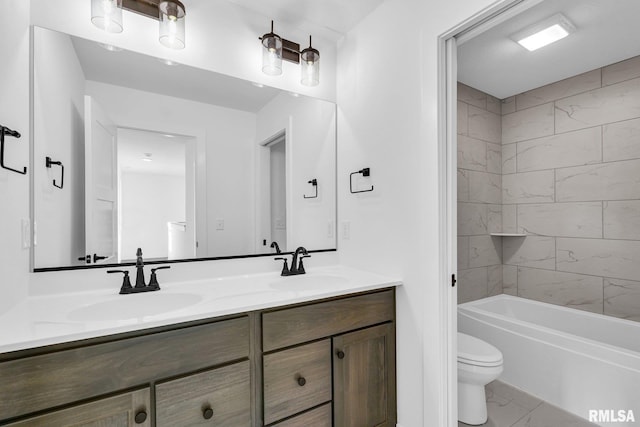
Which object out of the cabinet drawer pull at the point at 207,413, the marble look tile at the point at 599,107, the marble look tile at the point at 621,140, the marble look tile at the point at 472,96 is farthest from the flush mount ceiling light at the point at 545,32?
the cabinet drawer pull at the point at 207,413

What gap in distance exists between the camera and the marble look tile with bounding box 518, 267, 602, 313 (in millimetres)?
2426

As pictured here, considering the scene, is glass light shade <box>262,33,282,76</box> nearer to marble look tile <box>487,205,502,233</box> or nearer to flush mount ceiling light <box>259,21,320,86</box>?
flush mount ceiling light <box>259,21,320,86</box>

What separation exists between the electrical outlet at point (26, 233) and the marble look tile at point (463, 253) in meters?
2.83

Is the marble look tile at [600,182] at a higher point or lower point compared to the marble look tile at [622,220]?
higher

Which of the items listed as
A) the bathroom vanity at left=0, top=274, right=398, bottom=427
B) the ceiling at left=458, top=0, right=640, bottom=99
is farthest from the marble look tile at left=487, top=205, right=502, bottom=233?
the bathroom vanity at left=0, top=274, right=398, bottom=427

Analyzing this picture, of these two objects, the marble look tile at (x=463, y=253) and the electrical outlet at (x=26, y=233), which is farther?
the marble look tile at (x=463, y=253)

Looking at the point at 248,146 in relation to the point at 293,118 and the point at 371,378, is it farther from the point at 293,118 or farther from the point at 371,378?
the point at 371,378

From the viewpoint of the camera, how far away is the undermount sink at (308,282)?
1.61m

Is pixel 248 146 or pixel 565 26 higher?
pixel 565 26

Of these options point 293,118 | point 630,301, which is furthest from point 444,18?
point 630,301

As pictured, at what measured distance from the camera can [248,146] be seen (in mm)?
1853

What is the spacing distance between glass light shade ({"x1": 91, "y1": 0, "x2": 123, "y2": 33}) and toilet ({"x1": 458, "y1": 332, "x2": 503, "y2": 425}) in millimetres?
2391

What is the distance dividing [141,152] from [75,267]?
0.62 metres

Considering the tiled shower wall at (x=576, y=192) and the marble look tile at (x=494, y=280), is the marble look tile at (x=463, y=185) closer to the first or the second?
the tiled shower wall at (x=576, y=192)
